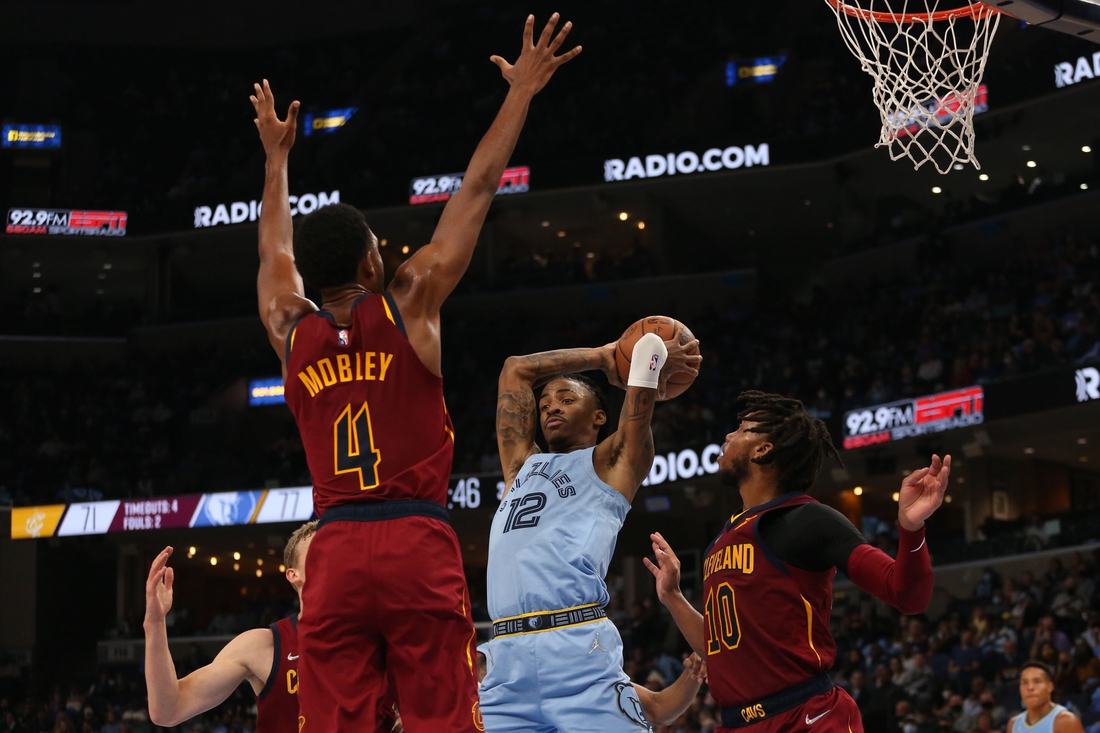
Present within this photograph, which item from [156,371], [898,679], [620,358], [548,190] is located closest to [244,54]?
[156,371]

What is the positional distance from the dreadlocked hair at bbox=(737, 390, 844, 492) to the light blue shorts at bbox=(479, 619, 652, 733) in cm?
94

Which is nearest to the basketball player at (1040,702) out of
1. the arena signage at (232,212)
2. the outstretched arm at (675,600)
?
the outstretched arm at (675,600)

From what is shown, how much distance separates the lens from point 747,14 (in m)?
30.9

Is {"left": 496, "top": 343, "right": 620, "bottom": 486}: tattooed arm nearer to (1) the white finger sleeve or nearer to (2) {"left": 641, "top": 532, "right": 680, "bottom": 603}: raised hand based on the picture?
(1) the white finger sleeve

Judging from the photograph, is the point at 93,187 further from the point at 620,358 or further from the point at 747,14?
the point at 620,358

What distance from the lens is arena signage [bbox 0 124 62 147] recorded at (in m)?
32.3

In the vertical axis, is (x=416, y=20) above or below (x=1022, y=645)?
above

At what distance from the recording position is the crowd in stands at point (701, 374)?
20.8 m

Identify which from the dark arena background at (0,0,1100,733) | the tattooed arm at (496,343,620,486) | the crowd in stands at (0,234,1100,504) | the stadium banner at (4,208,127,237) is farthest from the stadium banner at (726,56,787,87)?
the tattooed arm at (496,343,620,486)

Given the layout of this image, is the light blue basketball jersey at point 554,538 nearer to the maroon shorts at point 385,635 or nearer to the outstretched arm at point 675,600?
the outstretched arm at point 675,600

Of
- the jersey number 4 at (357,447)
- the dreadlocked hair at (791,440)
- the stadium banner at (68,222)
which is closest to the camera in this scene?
the jersey number 4 at (357,447)

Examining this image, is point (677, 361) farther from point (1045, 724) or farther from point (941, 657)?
point (941, 657)

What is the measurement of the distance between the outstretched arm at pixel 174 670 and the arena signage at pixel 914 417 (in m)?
15.7

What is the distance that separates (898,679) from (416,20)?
79.7 ft
